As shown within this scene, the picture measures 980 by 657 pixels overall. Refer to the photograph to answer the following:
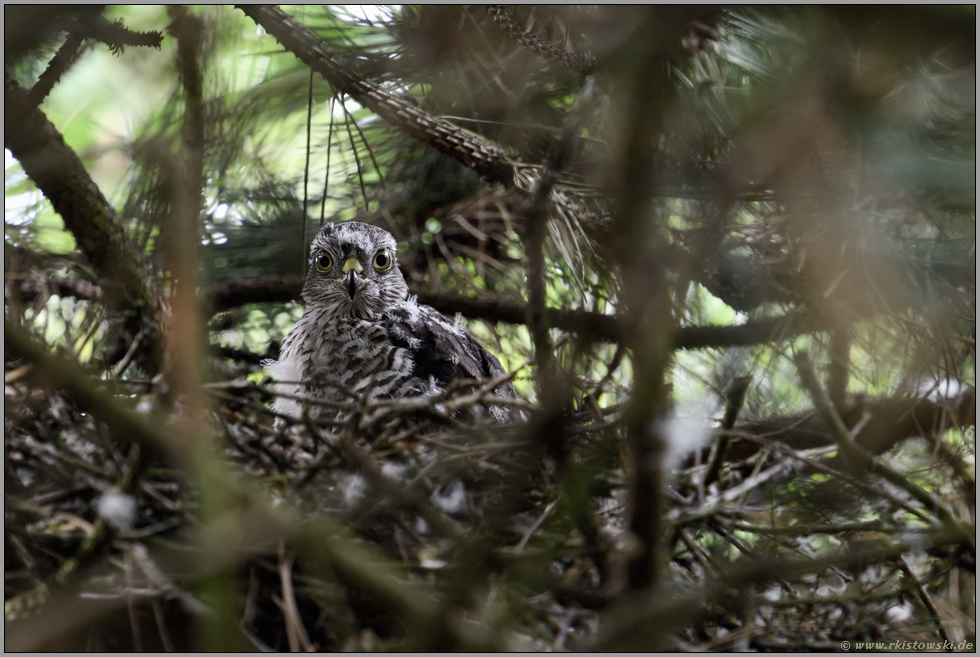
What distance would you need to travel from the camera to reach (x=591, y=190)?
1609 mm

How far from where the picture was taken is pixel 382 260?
2.82m

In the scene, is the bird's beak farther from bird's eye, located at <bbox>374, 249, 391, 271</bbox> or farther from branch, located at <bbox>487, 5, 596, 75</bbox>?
branch, located at <bbox>487, 5, 596, 75</bbox>

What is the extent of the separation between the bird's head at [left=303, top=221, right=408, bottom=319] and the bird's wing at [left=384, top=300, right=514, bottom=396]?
11 cm

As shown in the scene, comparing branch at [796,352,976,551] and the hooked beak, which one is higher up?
the hooked beak

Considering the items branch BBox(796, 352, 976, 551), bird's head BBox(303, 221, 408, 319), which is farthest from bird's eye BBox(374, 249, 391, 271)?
branch BBox(796, 352, 976, 551)

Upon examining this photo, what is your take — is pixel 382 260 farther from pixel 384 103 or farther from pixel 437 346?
pixel 384 103

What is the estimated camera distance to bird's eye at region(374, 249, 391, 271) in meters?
2.80

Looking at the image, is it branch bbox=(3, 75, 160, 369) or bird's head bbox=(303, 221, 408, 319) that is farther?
bird's head bbox=(303, 221, 408, 319)

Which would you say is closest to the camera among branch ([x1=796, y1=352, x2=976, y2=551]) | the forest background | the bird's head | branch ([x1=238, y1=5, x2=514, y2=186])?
the forest background

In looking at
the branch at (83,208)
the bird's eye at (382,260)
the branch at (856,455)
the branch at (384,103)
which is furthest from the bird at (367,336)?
the branch at (856,455)

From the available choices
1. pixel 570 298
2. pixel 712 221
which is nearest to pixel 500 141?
pixel 570 298

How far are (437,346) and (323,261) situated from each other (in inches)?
27.2

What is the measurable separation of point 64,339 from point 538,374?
166 centimetres

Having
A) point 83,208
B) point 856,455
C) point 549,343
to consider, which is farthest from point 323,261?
point 856,455
